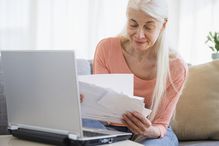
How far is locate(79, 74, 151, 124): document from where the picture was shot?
0.97 m

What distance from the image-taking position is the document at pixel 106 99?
0.97 metres

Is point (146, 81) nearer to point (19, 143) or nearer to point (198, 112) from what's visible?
point (198, 112)

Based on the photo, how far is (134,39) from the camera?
1.34 m

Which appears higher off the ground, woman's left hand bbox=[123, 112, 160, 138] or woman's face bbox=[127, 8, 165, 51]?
woman's face bbox=[127, 8, 165, 51]

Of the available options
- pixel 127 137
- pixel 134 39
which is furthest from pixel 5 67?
pixel 134 39

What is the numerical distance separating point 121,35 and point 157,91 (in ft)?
1.08

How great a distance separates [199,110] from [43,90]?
0.97 m

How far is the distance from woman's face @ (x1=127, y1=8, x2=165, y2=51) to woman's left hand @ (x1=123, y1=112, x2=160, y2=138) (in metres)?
0.32

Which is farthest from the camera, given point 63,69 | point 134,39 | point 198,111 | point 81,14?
point 81,14

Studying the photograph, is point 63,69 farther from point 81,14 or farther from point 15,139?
point 81,14

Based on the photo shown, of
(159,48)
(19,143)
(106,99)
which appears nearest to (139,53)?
(159,48)

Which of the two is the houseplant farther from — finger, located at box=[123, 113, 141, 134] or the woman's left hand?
finger, located at box=[123, 113, 141, 134]

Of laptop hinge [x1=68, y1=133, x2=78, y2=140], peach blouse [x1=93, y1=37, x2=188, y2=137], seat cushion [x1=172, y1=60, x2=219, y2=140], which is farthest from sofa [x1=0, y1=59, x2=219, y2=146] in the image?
laptop hinge [x1=68, y1=133, x2=78, y2=140]

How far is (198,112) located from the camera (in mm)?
1685
